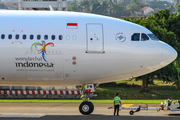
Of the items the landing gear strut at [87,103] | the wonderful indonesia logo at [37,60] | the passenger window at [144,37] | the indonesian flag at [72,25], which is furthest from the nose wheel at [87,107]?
the passenger window at [144,37]

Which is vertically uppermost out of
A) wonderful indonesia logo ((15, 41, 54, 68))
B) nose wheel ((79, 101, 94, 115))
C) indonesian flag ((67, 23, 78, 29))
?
indonesian flag ((67, 23, 78, 29))

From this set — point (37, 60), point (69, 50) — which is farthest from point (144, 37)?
point (37, 60)

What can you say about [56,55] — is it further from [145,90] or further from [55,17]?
[145,90]

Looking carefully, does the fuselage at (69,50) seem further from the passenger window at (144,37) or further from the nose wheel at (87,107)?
the nose wheel at (87,107)

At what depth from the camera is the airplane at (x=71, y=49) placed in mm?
17844

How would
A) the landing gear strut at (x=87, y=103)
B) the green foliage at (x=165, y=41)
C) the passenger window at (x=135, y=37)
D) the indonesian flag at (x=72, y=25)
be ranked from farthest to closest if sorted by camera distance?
the green foliage at (x=165, y=41) → the landing gear strut at (x=87, y=103) → the passenger window at (x=135, y=37) → the indonesian flag at (x=72, y=25)

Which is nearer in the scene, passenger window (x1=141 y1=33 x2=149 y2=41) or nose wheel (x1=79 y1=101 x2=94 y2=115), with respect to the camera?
passenger window (x1=141 y1=33 x2=149 y2=41)

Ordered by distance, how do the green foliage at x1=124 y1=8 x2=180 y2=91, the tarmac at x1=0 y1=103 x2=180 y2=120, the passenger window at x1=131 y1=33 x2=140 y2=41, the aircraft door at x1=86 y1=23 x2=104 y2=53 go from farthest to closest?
the green foliage at x1=124 y1=8 x2=180 y2=91
the tarmac at x1=0 y1=103 x2=180 y2=120
the passenger window at x1=131 y1=33 x2=140 y2=41
the aircraft door at x1=86 y1=23 x2=104 y2=53

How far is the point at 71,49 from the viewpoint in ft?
58.6

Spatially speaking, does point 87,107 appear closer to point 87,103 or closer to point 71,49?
point 87,103

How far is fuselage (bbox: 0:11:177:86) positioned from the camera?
58.5ft

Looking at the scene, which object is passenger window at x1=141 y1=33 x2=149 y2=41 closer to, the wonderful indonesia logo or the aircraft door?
the aircraft door

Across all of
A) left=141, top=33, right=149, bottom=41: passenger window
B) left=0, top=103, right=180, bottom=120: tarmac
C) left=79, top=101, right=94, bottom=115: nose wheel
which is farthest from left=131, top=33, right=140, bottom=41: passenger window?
left=79, top=101, right=94, bottom=115: nose wheel

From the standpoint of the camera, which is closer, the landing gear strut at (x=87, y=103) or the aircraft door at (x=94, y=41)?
the aircraft door at (x=94, y=41)
